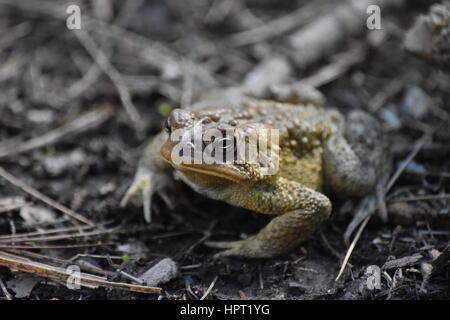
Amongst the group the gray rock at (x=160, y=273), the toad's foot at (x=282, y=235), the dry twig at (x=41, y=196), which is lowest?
the gray rock at (x=160, y=273)

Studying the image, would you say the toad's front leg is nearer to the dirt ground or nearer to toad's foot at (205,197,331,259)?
toad's foot at (205,197,331,259)

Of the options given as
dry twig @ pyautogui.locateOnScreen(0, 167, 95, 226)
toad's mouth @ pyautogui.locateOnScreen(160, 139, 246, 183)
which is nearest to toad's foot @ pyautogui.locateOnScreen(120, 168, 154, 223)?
dry twig @ pyautogui.locateOnScreen(0, 167, 95, 226)

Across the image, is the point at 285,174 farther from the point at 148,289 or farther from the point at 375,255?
the point at 148,289

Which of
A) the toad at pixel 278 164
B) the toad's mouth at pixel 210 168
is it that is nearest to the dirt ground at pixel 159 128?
the toad at pixel 278 164

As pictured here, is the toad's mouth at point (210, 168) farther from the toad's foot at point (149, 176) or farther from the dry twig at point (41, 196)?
the dry twig at point (41, 196)

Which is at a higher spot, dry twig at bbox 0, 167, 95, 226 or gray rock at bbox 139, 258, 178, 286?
dry twig at bbox 0, 167, 95, 226

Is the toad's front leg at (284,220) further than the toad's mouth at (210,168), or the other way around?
the toad's front leg at (284,220)
